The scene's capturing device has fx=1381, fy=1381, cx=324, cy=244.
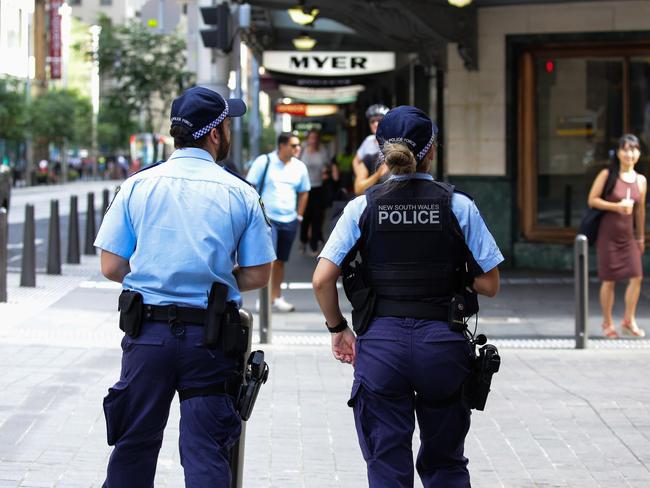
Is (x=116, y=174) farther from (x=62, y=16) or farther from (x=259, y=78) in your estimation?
(x=259, y=78)

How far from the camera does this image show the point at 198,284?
4.83 metres

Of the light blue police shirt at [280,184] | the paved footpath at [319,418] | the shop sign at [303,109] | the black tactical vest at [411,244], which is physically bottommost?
the paved footpath at [319,418]

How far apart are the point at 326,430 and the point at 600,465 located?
5.31ft

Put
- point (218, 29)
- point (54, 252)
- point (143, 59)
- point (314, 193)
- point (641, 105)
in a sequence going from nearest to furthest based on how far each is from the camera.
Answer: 1. point (218, 29)
2. point (54, 252)
3. point (641, 105)
4. point (314, 193)
5. point (143, 59)

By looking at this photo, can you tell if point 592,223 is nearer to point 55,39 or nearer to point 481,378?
point 481,378

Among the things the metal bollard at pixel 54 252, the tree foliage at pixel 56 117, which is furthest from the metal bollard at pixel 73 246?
the tree foliage at pixel 56 117

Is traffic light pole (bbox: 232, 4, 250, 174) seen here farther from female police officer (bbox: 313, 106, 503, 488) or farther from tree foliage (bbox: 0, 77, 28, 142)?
tree foliage (bbox: 0, 77, 28, 142)

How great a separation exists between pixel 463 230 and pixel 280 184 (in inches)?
337

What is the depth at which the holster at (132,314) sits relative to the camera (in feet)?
15.6

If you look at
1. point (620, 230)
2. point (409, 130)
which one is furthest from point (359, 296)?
point (620, 230)

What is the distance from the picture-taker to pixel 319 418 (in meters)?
8.19

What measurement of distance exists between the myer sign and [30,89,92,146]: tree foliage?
46.0 meters

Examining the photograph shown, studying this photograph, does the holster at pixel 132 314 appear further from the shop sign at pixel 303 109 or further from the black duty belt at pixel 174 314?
the shop sign at pixel 303 109

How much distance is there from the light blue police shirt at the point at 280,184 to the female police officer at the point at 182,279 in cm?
825
